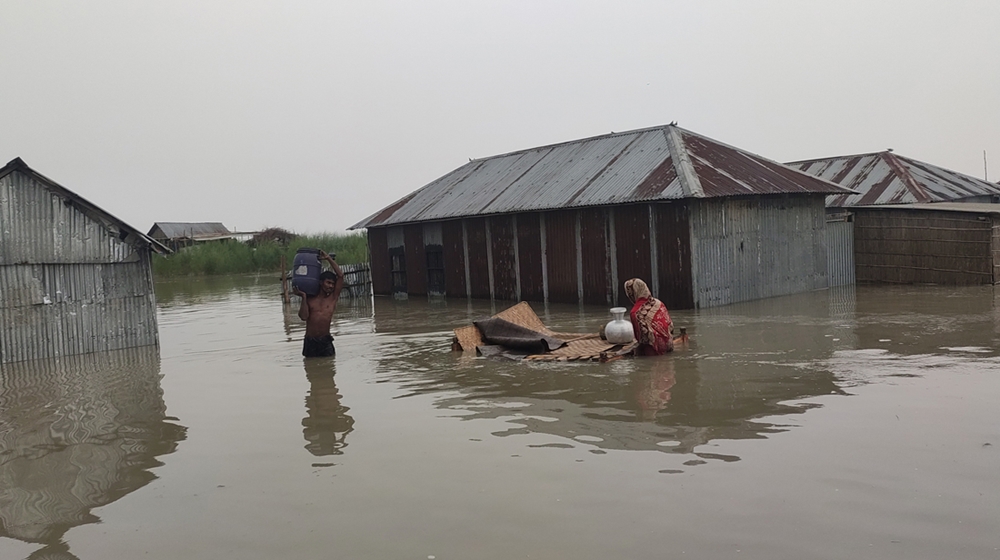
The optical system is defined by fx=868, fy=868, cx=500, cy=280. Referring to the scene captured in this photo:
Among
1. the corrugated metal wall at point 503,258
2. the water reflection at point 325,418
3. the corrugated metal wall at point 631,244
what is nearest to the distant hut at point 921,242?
the corrugated metal wall at point 631,244

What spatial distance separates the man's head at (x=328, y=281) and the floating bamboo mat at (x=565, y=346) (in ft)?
6.42

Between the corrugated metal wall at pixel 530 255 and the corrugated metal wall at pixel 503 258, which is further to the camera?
the corrugated metal wall at pixel 503 258

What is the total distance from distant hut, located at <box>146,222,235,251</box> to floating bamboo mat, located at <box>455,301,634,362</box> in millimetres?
41314

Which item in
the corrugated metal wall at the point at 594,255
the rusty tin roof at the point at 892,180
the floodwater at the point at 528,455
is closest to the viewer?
the floodwater at the point at 528,455

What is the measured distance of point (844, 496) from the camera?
18.1 feet

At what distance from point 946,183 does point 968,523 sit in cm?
2906

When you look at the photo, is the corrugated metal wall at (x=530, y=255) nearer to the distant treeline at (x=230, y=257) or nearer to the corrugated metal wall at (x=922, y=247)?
the corrugated metal wall at (x=922, y=247)

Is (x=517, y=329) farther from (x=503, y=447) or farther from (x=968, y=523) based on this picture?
(x=968, y=523)

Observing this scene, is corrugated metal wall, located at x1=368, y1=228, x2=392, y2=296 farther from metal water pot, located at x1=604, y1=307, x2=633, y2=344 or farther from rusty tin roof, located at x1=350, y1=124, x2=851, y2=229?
metal water pot, located at x1=604, y1=307, x2=633, y2=344

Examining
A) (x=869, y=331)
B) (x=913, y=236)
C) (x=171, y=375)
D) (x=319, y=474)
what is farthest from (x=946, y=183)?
(x=319, y=474)

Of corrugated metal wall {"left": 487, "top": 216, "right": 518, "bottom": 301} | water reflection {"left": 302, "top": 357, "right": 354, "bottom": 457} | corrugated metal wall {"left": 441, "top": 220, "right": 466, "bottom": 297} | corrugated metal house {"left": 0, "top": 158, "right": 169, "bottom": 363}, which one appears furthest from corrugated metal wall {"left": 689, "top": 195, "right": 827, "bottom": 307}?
corrugated metal house {"left": 0, "top": 158, "right": 169, "bottom": 363}

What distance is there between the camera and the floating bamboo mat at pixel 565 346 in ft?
36.8

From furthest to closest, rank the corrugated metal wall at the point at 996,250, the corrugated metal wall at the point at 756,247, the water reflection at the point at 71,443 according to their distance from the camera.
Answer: the corrugated metal wall at the point at 996,250 → the corrugated metal wall at the point at 756,247 → the water reflection at the point at 71,443

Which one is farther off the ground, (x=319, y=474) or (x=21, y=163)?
(x=21, y=163)
